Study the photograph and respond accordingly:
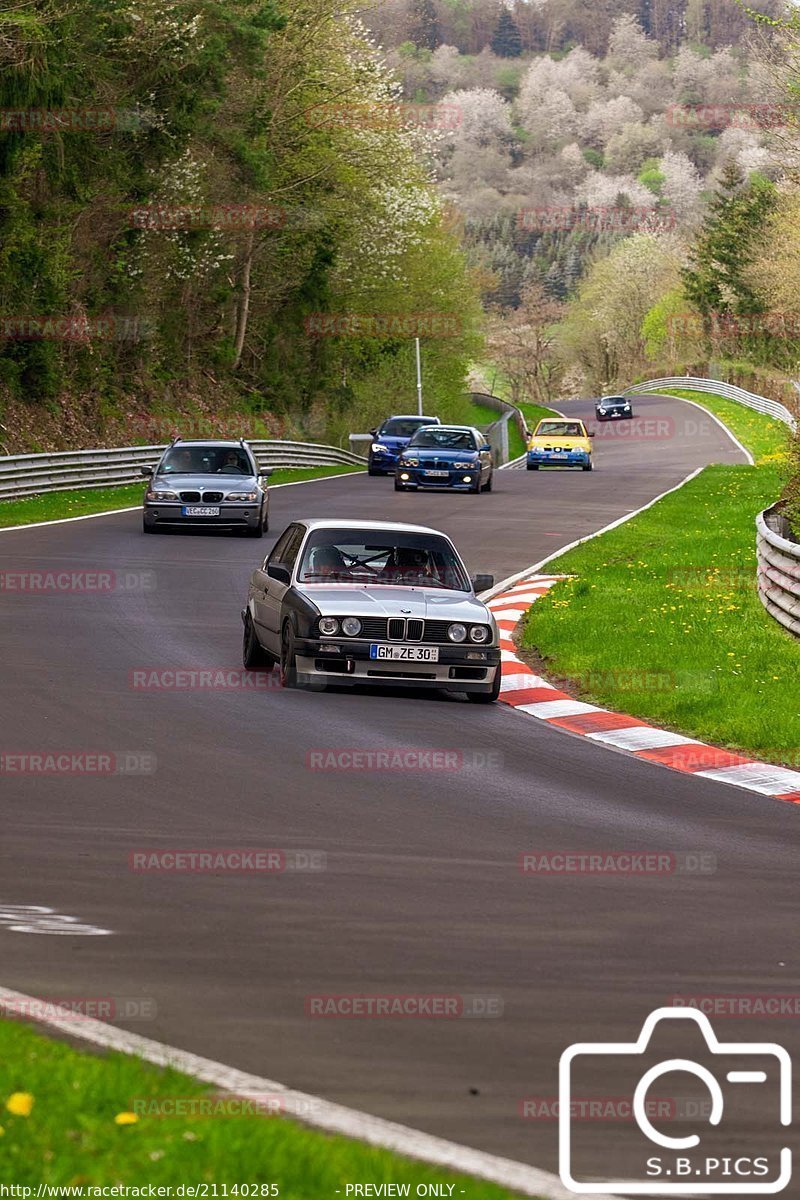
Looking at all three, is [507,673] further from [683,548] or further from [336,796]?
[683,548]

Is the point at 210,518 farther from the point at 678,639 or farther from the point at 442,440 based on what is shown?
the point at 442,440

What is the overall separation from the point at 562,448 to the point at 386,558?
40.3 meters

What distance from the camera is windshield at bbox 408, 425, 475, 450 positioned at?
137 feet

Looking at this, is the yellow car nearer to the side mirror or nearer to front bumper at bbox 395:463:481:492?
front bumper at bbox 395:463:481:492

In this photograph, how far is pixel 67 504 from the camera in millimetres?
34688

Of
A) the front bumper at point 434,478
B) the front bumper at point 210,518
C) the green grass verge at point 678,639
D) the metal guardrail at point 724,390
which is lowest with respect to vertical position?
the metal guardrail at point 724,390

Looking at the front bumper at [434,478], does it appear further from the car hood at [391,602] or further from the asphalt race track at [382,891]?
the car hood at [391,602]

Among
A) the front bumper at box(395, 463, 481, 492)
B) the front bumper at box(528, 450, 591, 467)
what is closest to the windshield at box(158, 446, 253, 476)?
the front bumper at box(395, 463, 481, 492)

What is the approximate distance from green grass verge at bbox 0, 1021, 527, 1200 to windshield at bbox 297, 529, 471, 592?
35.0 ft

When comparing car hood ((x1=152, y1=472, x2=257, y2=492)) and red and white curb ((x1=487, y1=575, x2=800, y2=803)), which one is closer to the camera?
red and white curb ((x1=487, y1=575, x2=800, y2=803))

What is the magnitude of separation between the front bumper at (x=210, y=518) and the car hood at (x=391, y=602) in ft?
45.4

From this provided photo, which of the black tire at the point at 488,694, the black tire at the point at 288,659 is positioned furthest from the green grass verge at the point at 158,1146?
the black tire at the point at 488,694

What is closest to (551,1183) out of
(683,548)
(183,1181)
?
(183,1181)

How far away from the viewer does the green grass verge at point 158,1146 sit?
4.18 meters
